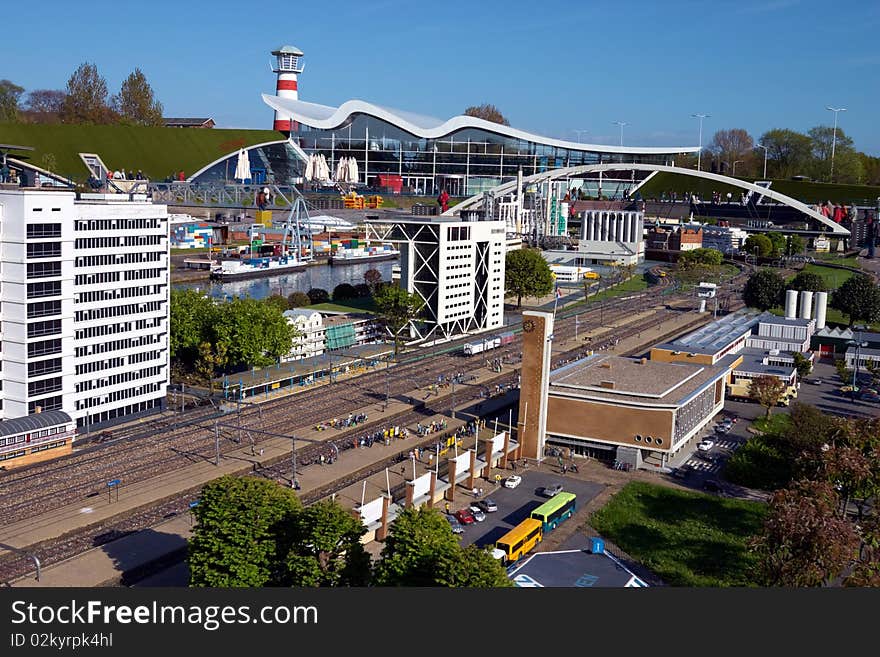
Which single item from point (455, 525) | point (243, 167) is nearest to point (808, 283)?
point (455, 525)

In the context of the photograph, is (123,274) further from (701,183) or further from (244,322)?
(701,183)

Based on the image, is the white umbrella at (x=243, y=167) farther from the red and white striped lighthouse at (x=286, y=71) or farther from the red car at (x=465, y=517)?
the red car at (x=465, y=517)

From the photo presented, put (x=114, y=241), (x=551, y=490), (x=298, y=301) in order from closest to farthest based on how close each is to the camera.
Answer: (x=551, y=490), (x=114, y=241), (x=298, y=301)

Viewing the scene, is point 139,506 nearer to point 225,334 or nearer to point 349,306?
point 225,334

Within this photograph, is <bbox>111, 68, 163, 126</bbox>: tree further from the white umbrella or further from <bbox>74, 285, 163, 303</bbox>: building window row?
<bbox>74, 285, 163, 303</bbox>: building window row

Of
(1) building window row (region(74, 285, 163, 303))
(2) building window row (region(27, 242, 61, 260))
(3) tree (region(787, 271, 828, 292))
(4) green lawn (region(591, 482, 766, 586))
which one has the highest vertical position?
(2) building window row (region(27, 242, 61, 260))

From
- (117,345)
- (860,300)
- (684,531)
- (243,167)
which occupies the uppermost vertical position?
(243,167)

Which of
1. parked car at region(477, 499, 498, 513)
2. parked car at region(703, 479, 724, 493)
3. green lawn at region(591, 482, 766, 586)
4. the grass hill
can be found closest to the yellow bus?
parked car at region(477, 499, 498, 513)
